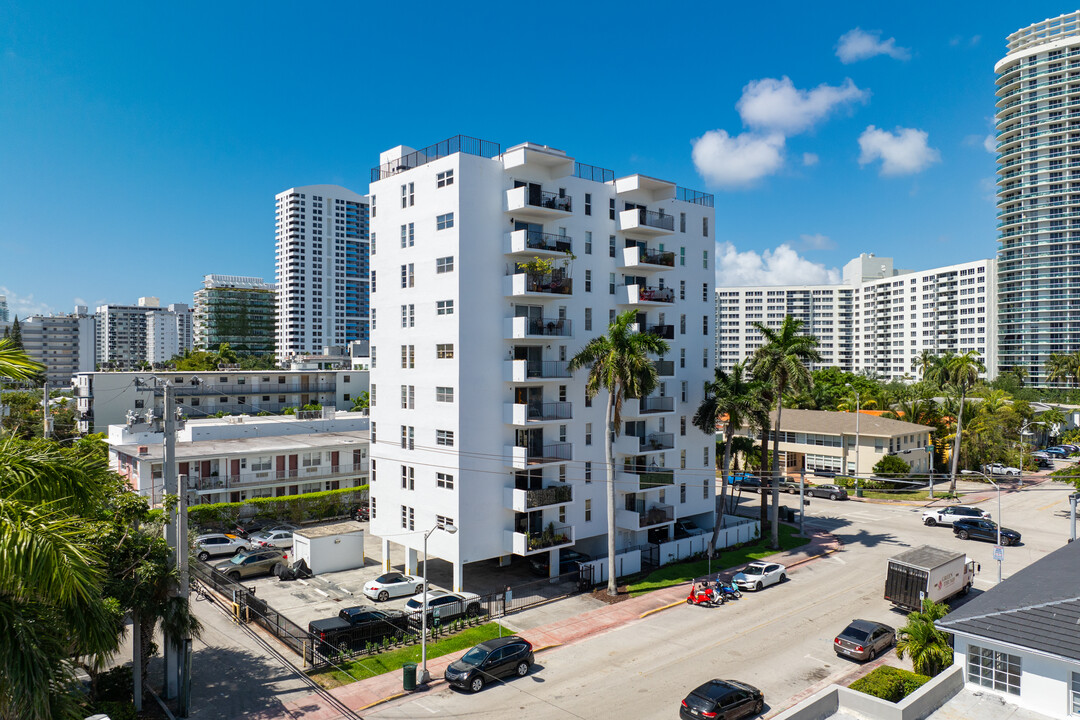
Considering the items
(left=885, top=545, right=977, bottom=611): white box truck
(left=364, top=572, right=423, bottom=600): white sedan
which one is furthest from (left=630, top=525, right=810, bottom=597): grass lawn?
(left=364, top=572, right=423, bottom=600): white sedan

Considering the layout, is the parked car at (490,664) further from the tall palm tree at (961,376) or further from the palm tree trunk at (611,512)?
the tall palm tree at (961,376)

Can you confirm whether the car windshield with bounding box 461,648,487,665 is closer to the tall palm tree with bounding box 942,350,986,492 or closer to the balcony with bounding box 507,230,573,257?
the balcony with bounding box 507,230,573,257

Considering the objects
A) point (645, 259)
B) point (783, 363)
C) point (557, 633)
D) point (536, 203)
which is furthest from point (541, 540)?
point (783, 363)

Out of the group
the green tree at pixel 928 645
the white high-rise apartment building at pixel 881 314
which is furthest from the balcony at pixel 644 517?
the white high-rise apartment building at pixel 881 314

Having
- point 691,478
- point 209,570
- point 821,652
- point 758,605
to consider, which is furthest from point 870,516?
point 209,570

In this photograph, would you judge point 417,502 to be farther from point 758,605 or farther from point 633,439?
point 758,605
